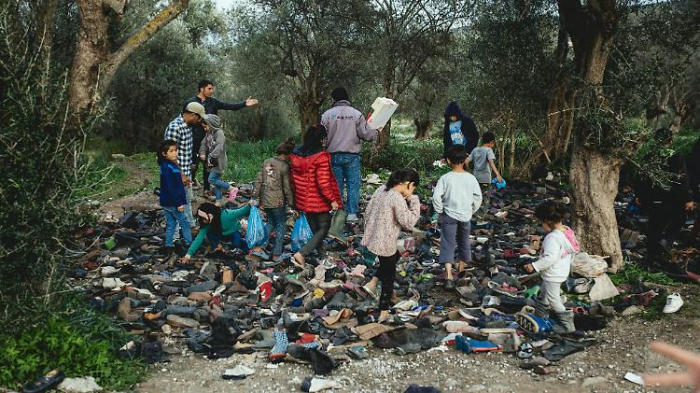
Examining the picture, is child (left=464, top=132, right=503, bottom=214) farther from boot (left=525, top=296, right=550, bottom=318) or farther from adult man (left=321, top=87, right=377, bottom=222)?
boot (left=525, top=296, right=550, bottom=318)

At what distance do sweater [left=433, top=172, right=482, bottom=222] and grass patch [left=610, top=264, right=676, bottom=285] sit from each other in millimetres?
2235

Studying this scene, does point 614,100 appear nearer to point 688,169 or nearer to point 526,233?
point 688,169

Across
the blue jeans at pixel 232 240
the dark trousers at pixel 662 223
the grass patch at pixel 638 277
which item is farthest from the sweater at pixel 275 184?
the dark trousers at pixel 662 223

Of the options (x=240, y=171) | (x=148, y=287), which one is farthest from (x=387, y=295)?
(x=240, y=171)

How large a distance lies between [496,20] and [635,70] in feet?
24.3

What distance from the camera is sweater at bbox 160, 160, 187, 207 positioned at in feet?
25.6

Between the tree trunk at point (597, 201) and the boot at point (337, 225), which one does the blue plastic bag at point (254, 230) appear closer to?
the boot at point (337, 225)

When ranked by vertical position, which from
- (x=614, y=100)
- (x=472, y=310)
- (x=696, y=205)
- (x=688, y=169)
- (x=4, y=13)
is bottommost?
(x=472, y=310)

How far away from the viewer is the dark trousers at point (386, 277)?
6555 mm

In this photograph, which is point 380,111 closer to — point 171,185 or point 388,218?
point 171,185

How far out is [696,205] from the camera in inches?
316

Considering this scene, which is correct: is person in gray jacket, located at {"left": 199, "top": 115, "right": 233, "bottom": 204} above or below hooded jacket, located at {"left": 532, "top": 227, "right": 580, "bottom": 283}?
above

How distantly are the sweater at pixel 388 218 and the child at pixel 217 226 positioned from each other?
2.43 metres

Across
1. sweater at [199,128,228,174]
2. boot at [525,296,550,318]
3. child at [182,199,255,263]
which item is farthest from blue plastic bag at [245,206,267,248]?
boot at [525,296,550,318]
